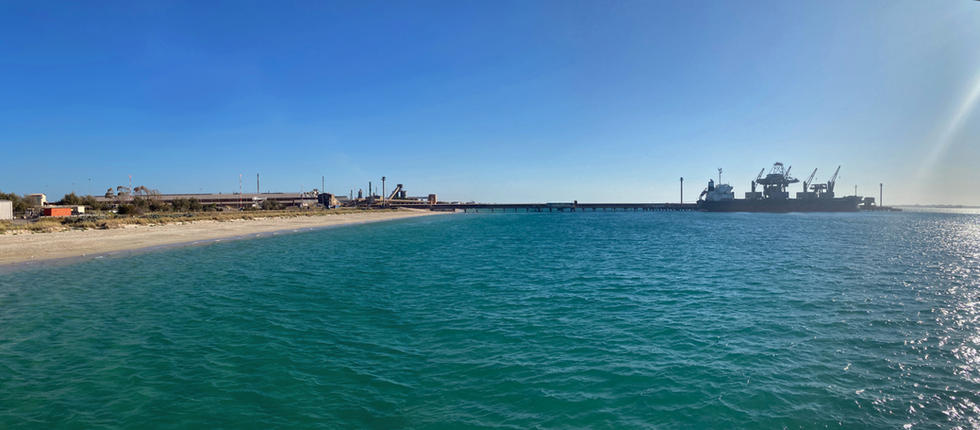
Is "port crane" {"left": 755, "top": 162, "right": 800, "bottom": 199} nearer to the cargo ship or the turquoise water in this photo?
the cargo ship

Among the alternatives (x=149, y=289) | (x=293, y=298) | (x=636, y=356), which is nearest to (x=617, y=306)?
(x=636, y=356)

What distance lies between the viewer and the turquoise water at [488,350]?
790cm

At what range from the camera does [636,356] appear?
35.7ft

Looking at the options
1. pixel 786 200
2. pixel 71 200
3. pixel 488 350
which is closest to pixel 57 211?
pixel 71 200

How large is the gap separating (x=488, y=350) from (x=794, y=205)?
19185cm

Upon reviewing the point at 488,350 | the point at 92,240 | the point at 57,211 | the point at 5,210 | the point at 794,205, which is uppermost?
the point at 794,205

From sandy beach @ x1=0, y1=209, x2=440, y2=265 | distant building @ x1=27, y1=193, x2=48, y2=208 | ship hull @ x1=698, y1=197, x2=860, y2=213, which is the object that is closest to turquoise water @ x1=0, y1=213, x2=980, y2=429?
sandy beach @ x1=0, y1=209, x2=440, y2=265

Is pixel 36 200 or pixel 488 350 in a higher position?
pixel 36 200

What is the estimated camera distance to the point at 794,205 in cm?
15962

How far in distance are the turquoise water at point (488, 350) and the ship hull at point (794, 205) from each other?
162120mm

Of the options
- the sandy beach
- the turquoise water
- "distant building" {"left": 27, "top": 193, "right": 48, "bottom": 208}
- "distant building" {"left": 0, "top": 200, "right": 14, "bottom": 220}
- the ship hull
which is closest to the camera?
the turquoise water

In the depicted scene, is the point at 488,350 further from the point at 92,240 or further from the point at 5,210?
the point at 5,210

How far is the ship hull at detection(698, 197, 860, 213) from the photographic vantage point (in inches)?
6294

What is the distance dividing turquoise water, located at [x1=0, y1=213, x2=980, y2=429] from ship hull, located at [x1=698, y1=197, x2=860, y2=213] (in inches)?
6383
